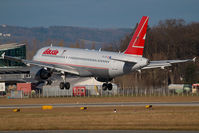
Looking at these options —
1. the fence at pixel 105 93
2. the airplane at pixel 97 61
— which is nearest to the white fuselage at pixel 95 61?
the airplane at pixel 97 61

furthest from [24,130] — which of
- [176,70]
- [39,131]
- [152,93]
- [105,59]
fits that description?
[176,70]

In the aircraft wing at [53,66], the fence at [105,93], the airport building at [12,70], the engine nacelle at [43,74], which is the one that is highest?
the airport building at [12,70]

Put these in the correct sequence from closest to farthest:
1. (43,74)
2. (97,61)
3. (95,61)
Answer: (97,61), (95,61), (43,74)

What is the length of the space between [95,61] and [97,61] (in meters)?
0.34

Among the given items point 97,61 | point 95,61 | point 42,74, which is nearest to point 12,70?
point 42,74

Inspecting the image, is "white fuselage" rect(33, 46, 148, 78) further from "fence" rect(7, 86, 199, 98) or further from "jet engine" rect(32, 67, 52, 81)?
"fence" rect(7, 86, 199, 98)

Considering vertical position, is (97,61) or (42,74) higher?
(97,61)

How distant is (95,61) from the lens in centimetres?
6781

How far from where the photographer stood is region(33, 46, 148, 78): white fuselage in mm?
64750

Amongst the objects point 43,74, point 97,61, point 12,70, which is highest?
point 12,70

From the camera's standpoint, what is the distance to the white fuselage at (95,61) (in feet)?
212

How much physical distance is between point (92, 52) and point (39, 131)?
73.9ft

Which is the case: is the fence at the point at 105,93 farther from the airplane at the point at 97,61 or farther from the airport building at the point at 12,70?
the airport building at the point at 12,70

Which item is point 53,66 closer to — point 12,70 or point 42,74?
point 42,74
